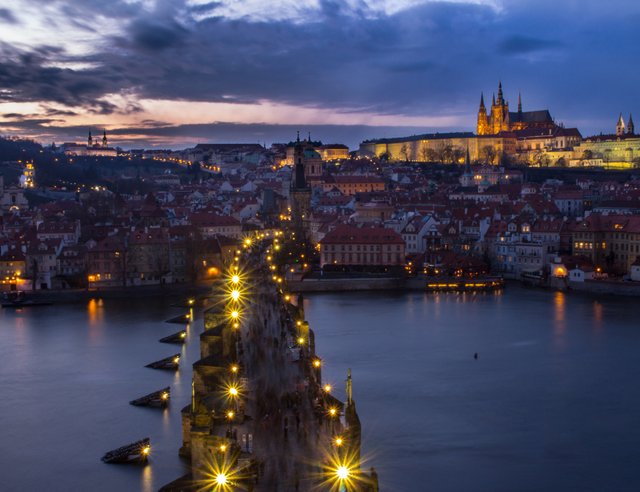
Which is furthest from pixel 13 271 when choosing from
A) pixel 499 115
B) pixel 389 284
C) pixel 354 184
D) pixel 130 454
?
pixel 499 115

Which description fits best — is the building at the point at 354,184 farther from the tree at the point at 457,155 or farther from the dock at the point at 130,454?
the dock at the point at 130,454

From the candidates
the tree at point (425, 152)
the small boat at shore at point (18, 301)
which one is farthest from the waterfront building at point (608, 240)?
the tree at point (425, 152)

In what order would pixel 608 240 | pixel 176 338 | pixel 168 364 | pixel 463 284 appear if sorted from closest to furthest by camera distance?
1. pixel 168 364
2. pixel 176 338
3. pixel 463 284
4. pixel 608 240

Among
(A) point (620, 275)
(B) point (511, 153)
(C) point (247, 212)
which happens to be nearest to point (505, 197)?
(C) point (247, 212)

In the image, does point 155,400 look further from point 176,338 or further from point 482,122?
point 482,122

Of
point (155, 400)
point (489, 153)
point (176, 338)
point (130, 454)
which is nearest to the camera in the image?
point (130, 454)

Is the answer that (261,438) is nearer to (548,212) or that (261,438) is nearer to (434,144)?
(548,212)

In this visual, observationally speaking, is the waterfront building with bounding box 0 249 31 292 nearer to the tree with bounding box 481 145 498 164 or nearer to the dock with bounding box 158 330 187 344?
the dock with bounding box 158 330 187 344

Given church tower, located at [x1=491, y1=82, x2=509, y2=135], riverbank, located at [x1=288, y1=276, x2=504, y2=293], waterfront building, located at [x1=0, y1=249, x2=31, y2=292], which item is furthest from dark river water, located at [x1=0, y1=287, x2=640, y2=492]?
church tower, located at [x1=491, y1=82, x2=509, y2=135]
